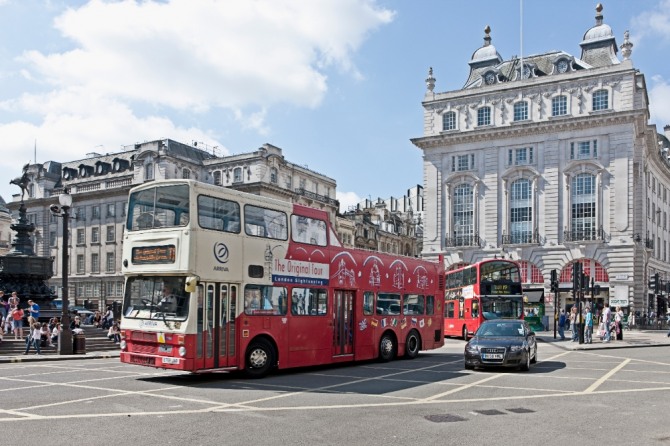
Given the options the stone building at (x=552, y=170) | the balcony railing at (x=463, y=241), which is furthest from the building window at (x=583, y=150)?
the balcony railing at (x=463, y=241)

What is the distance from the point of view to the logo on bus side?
15.0 meters

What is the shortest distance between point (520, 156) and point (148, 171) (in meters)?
42.0

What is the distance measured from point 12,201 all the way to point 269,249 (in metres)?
85.0

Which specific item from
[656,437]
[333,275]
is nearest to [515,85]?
[333,275]

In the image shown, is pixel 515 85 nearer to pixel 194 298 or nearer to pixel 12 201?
pixel 194 298

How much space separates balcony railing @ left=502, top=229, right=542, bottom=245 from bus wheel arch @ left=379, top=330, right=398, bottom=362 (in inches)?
1616

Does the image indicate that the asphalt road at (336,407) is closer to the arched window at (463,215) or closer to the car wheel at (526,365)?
the car wheel at (526,365)

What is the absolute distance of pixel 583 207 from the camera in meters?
57.9

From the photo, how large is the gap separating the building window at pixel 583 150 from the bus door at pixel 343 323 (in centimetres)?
4446

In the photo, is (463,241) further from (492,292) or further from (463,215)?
(492,292)

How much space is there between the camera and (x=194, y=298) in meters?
14.5

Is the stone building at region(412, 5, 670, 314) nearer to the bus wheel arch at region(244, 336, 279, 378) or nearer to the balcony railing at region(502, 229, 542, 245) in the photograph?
the balcony railing at region(502, 229, 542, 245)

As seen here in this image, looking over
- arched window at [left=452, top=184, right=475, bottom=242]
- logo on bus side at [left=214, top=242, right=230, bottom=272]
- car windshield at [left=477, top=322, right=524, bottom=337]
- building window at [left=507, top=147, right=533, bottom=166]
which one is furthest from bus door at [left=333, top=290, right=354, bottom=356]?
building window at [left=507, top=147, right=533, bottom=166]

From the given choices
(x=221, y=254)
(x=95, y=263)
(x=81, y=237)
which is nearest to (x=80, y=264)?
(x=95, y=263)
